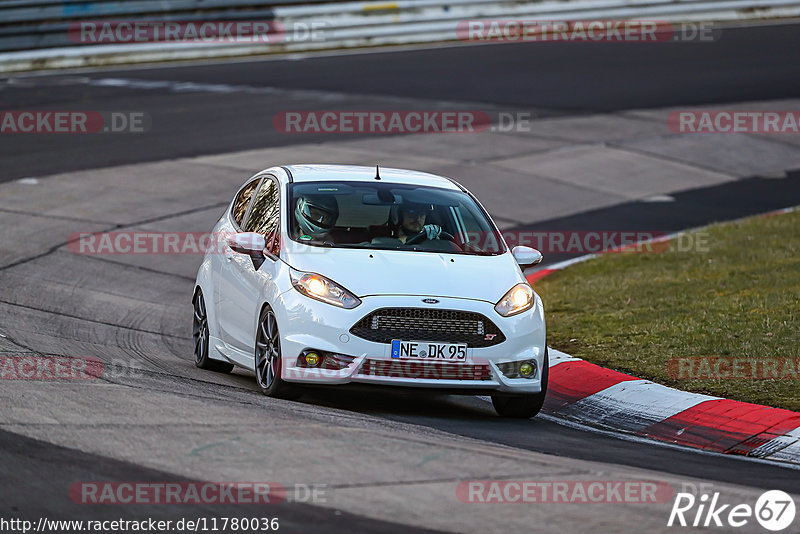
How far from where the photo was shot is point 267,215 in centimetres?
1004

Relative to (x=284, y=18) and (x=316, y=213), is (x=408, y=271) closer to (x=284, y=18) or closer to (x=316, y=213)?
(x=316, y=213)

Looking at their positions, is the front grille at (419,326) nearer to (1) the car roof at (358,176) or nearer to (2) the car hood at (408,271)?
(2) the car hood at (408,271)

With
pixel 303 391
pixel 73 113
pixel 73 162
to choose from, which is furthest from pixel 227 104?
pixel 303 391

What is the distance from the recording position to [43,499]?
5906mm

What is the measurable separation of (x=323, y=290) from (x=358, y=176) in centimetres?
172

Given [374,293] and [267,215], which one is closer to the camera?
[374,293]

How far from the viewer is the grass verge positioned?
32.8 ft

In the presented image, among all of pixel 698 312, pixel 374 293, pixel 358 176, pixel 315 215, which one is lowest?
pixel 698 312

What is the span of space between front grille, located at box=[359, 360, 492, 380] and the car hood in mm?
453

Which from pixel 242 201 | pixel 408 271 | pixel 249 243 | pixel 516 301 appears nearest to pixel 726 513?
pixel 516 301

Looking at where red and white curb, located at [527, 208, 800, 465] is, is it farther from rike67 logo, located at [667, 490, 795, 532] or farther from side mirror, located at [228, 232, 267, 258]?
side mirror, located at [228, 232, 267, 258]

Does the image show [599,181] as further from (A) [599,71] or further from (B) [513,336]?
(B) [513,336]

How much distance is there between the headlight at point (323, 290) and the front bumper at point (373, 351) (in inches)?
1.7

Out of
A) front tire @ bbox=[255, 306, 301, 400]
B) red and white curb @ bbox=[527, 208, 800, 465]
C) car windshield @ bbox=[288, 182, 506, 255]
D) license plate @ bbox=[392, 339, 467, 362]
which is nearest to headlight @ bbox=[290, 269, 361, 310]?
front tire @ bbox=[255, 306, 301, 400]
